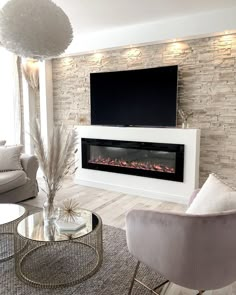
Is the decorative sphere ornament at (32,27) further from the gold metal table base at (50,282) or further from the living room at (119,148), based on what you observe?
the gold metal table base at (50,282)

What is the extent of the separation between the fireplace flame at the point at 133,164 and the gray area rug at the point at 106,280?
184 cm

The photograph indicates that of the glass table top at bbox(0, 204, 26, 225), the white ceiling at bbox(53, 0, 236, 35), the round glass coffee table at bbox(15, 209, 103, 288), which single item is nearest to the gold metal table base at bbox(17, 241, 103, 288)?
the round glass coffee table at bbox(15, 209, 103, 288)

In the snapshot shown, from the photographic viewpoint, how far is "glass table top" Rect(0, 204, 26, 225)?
246cm

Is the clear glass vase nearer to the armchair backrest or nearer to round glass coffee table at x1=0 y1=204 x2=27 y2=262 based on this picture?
round glass coffee table at x1=0 y1=204 x2=27 y2=262

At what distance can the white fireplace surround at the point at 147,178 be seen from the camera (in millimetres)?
3799

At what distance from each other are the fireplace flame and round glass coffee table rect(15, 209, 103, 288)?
1921mm

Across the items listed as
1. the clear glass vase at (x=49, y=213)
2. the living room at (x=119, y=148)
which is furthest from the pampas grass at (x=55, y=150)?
the clear glass vase at (x=49, y=213)

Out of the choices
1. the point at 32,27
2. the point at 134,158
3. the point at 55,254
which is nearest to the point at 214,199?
the point at 55,254

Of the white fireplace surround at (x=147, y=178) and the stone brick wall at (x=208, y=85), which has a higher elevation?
the stone brick wall at (x=208, y=85)

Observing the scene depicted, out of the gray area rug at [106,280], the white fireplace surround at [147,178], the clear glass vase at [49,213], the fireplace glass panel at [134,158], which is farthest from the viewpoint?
the fireplace glass panel at [134,158]

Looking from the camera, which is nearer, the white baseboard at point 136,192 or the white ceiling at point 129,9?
the white ceiling at point 129,9

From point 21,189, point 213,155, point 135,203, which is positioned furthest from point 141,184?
point 21,189

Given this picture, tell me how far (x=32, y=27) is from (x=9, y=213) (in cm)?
170

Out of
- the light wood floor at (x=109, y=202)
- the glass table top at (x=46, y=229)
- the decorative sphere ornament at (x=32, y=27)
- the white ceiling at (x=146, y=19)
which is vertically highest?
the white ceiling at (x=146, y=19)
